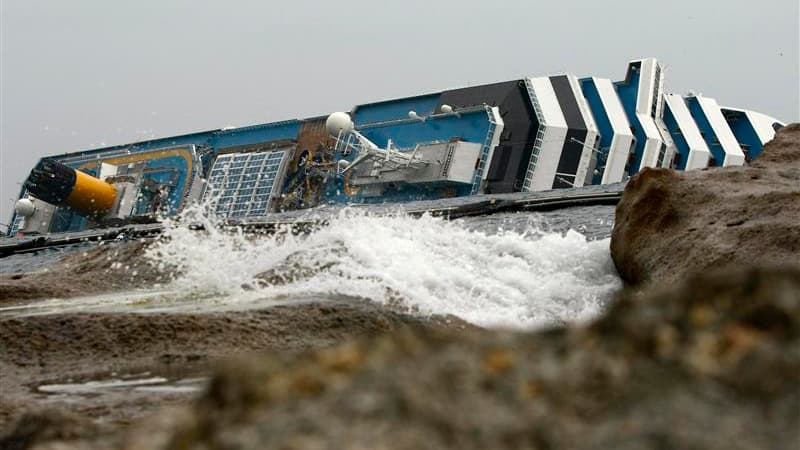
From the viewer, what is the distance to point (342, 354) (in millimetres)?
1152

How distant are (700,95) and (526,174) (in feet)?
23.0

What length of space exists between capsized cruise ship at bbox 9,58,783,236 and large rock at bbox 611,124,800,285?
14.1m

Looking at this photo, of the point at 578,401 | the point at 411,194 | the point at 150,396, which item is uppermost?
the point at 411,194

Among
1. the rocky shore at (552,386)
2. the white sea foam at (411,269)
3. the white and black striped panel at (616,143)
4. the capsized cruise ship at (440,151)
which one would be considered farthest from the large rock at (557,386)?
the white and black striped panel at (616,143)

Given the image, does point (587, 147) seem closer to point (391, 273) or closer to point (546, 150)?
point (546, 150)

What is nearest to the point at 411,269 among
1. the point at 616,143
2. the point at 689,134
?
the point at 616,143

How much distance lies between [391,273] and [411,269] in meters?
0.22

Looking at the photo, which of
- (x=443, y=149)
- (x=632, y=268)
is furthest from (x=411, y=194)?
(x=632, y=268)

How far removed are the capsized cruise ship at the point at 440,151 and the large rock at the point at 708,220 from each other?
14091 millimetres

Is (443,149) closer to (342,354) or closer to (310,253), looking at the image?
(310,253)

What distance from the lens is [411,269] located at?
6691mm

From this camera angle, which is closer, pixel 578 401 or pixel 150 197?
pixel 578 401

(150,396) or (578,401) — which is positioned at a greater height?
(578,401)

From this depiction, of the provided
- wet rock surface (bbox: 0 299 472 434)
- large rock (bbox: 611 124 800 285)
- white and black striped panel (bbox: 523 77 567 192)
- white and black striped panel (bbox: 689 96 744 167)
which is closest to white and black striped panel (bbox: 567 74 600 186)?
white and black striped panel (bbox: 523 77 567 192)
